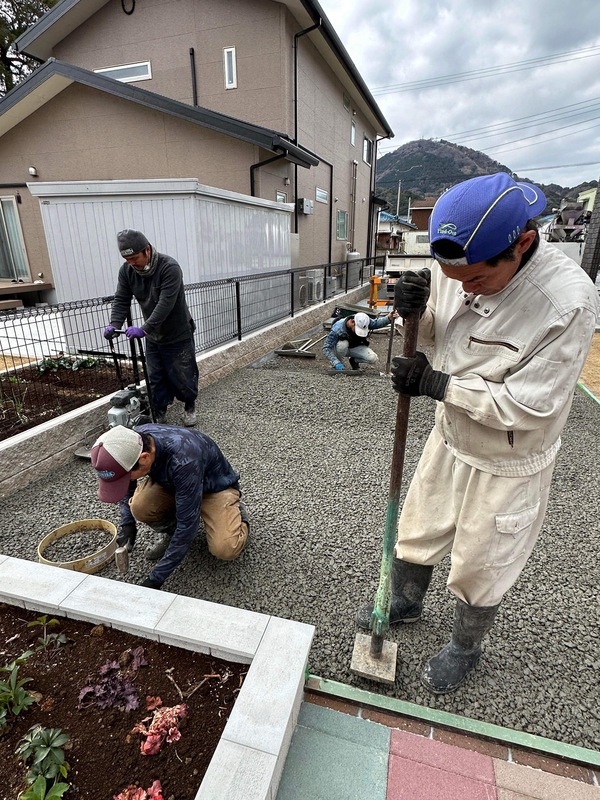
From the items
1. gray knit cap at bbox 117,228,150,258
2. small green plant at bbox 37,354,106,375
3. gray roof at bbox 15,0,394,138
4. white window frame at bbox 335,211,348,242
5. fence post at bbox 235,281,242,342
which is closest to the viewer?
gray knit cap at bbox 117,228,150,258

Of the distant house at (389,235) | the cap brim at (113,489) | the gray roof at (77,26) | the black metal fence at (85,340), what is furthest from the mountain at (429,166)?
the cap brim at (113,489)

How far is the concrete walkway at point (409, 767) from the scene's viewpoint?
4.85ft

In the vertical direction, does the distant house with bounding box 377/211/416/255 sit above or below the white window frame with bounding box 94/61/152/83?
below

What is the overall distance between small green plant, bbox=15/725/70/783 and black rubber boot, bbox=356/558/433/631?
4.18 ft

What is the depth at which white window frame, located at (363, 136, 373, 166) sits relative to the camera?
17.4 m

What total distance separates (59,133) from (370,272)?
10.9 metres

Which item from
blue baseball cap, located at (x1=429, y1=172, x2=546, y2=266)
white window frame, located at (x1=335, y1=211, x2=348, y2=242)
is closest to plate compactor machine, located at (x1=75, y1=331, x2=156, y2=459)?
blue baseball cap, located at (x1=429, y1=172, x2=546, y2=266)

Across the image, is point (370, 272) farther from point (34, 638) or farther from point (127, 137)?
point (34, 638)

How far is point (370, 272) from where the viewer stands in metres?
16.8

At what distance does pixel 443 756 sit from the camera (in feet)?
5.20

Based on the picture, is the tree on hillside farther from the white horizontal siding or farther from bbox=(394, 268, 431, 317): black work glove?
bbox=(394, 268, 431, 317): black work glove

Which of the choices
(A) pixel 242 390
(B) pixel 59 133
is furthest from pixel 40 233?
(A) pixel 242 390

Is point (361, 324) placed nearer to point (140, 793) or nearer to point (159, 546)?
point (159, 546)

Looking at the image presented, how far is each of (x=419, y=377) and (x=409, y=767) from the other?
1.38 meters
